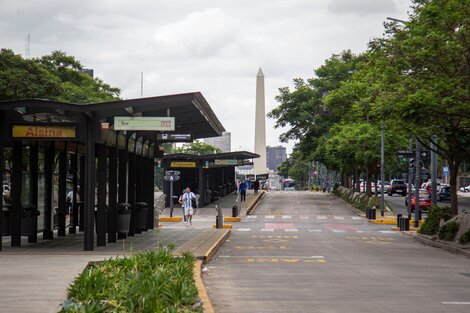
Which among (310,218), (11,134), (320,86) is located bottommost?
(310,218)

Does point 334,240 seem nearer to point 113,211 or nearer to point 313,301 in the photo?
point 113,211

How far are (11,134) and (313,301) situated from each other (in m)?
11.1

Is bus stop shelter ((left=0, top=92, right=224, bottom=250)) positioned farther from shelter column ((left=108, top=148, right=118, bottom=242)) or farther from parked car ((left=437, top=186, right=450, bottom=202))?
parked car ((left=437, top=186, right=450, bottom=202))

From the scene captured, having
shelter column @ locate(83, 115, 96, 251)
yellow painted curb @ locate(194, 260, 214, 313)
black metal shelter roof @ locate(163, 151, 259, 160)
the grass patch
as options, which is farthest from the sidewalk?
black metal shelter roof @ locate(163, 151, 259, 160)

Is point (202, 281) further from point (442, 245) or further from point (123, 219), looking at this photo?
point (442, 245)

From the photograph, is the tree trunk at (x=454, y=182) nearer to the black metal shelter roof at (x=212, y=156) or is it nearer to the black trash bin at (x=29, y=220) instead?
the black trash bin at (x=29, y=220)

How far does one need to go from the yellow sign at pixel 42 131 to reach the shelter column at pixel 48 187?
4.08 meters

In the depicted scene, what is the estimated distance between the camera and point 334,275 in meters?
17.7

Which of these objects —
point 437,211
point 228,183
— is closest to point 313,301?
point 437,211

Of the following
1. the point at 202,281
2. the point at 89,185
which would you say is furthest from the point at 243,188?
the point at 202,281

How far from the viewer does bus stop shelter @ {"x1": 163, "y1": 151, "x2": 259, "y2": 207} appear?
2312 inches

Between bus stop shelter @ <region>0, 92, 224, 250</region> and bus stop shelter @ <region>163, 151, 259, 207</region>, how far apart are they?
26.3 m

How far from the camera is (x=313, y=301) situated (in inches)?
524

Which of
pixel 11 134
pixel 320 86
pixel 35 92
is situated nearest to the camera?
pixel 11 134
